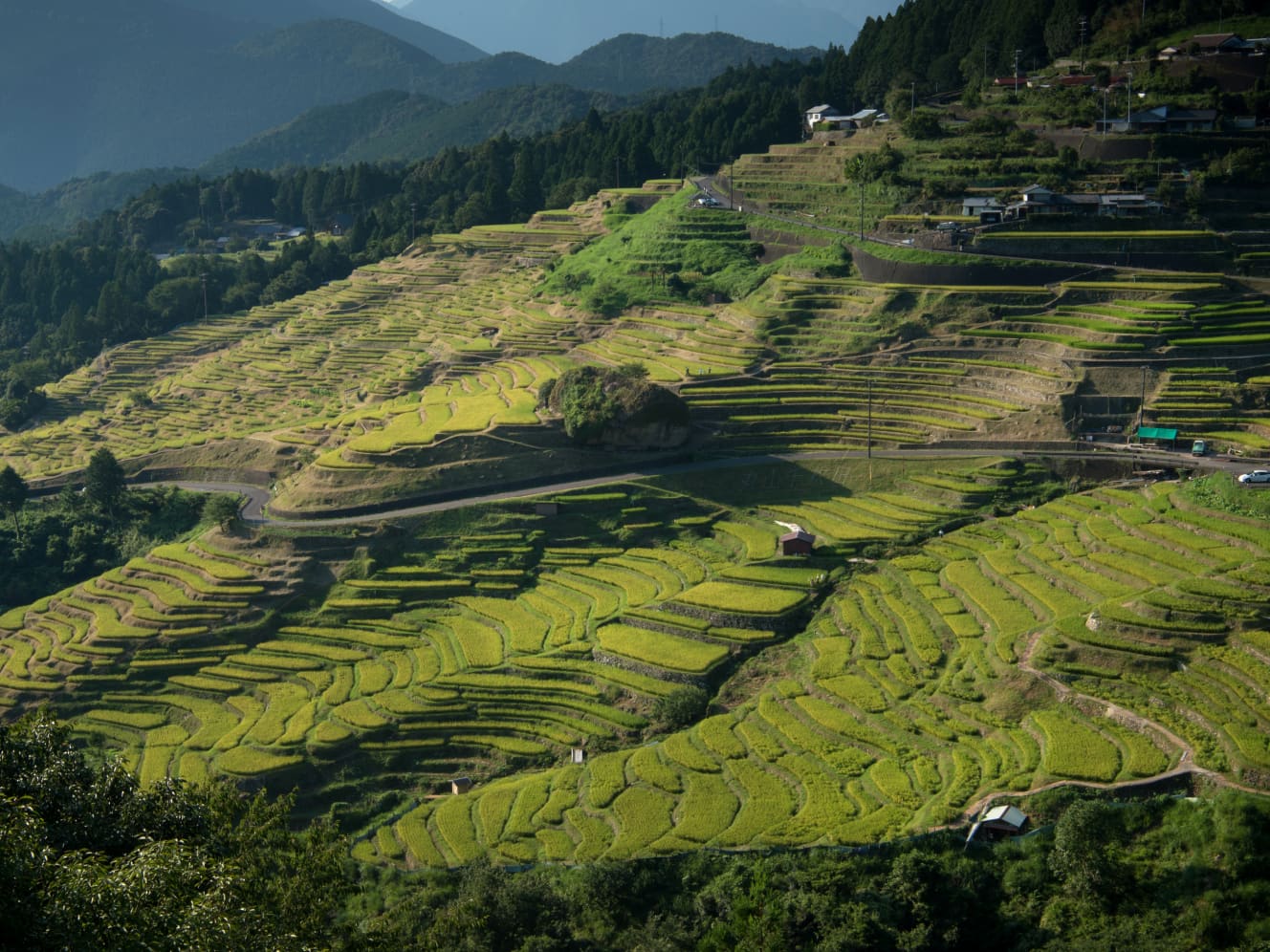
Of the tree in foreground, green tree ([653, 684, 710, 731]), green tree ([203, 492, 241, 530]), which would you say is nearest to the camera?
the tree in foreground

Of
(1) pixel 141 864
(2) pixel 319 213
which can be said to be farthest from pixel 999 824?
(2) pixel 319 213

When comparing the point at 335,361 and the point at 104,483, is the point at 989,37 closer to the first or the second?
the point at 335,361

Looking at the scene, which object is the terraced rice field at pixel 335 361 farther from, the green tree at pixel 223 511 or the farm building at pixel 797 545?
the farm building at pixel 797 545

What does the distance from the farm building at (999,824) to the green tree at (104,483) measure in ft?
124

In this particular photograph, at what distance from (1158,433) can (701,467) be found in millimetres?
15802

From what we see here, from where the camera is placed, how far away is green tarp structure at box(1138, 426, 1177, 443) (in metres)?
46.7

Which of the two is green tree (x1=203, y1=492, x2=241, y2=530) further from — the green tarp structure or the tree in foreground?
the green tarp structure

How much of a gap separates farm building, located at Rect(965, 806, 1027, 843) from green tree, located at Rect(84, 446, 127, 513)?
124 ft

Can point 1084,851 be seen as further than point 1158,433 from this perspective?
No

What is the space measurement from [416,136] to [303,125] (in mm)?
27287

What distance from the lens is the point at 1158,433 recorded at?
4688cm

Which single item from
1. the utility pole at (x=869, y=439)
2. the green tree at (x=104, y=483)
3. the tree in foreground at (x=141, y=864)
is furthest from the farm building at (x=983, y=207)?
the tree in foreground at (x=141, y=864)

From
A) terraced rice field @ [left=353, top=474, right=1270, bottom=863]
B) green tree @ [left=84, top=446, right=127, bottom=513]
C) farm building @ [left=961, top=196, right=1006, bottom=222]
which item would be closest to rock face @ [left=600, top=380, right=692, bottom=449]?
terraced rice field @ [left=353, top=474, right=1270, bottom=863]

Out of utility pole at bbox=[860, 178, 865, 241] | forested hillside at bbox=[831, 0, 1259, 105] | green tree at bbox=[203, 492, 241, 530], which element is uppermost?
forested hillside at bbox=[831, 0, 1259, 105]
